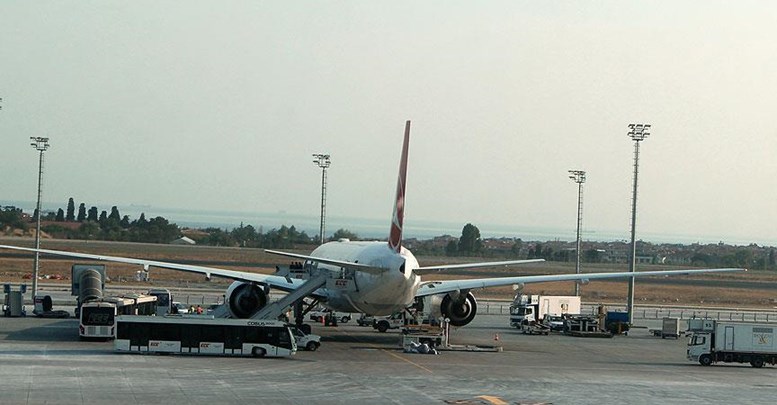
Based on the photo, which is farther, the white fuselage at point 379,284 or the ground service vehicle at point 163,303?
the ground service vehicle at point 163,303

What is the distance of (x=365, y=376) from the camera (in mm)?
50125

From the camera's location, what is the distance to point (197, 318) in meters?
58.2

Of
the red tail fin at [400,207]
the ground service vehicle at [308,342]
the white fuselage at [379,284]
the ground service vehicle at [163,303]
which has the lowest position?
the ground service vehicle at [308,342]

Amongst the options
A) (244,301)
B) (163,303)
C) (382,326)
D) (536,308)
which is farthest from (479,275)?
A: (244,301)

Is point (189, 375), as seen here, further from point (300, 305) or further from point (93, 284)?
point (93, 284)

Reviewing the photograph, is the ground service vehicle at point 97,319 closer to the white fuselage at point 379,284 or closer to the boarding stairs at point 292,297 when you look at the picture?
the boarding stairs at point 292,297

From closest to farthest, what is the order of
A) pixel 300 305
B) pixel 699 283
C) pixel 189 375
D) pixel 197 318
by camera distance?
pixel 189 375 → pixel 197 318 → pixel 300 305 → pixel 699 283

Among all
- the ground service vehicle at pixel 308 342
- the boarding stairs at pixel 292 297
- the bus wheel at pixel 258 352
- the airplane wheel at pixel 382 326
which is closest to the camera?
the bus wheel at pixel 258 352

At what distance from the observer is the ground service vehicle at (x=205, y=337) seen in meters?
57.0

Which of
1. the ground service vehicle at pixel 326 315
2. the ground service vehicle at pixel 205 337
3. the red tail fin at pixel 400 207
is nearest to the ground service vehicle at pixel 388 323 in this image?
the ground service vehicle at pixel 326 315

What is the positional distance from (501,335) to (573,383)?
1149 inches

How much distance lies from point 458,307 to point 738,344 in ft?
50.8

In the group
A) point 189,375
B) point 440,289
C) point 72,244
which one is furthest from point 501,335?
point 72,244

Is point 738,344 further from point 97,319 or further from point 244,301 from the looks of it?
point 97,319
